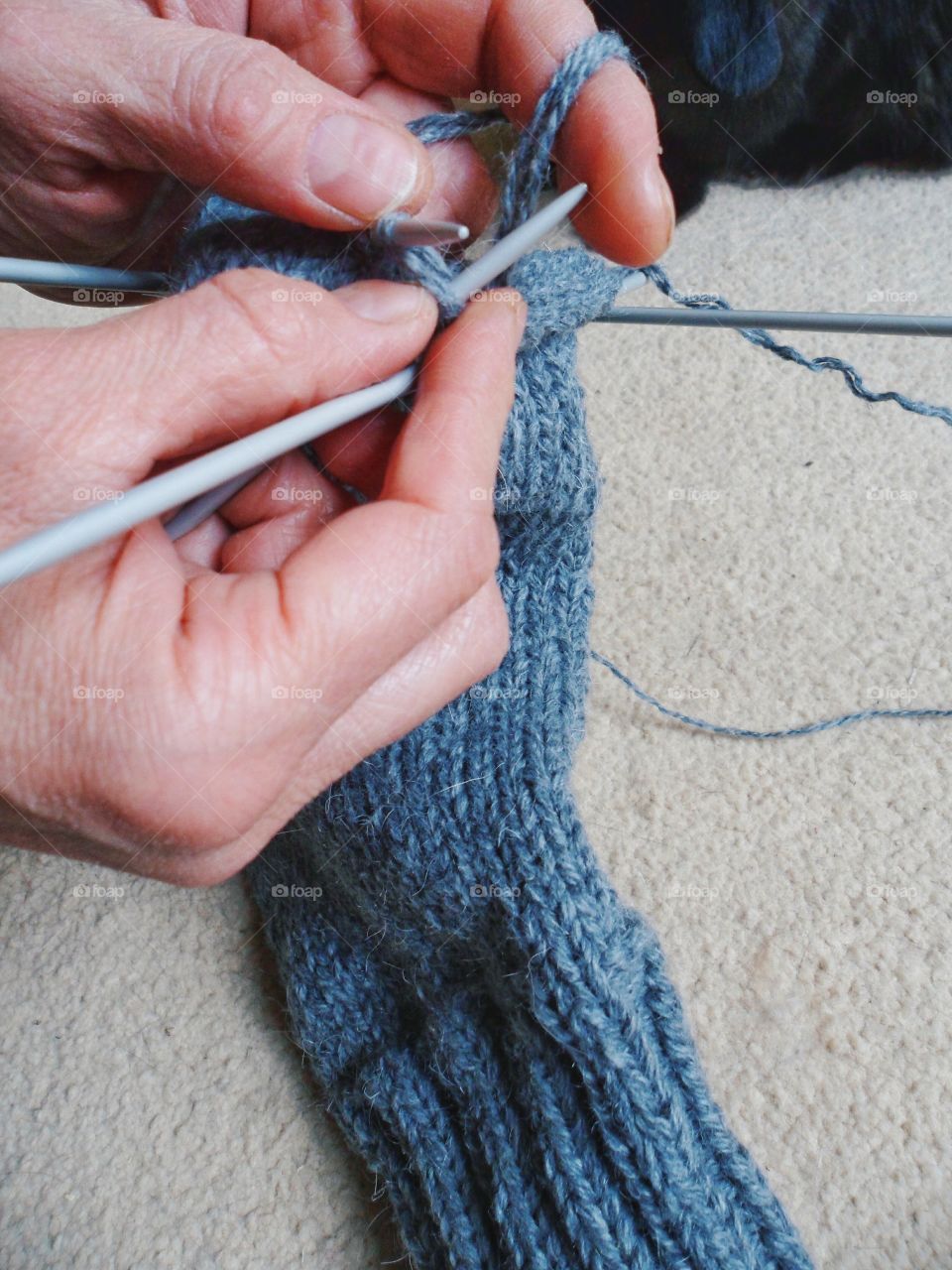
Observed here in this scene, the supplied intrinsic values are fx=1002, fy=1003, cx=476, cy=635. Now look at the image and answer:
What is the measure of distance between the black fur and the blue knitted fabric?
37 cm

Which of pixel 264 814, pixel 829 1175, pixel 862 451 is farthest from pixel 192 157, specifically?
pixel 829 1175

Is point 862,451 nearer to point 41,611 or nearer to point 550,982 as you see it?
point 550,982

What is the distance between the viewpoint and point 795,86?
0.88 meters
